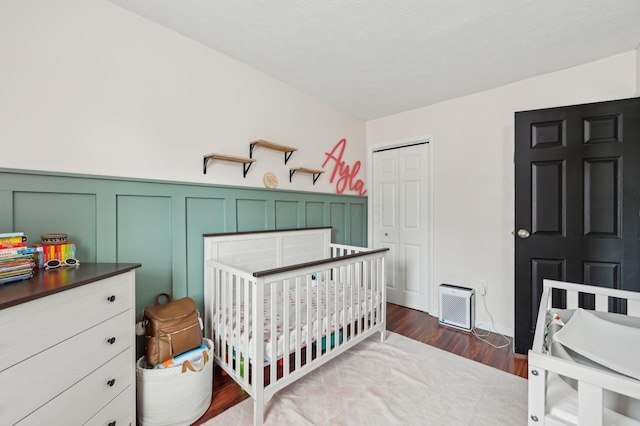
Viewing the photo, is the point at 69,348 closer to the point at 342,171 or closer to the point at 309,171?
the point at 309,171

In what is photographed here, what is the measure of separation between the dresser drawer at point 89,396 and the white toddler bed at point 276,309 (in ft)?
1.68

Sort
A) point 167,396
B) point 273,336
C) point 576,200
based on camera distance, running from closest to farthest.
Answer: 1. point 167,396
2. point 273,336
3. point 576,200

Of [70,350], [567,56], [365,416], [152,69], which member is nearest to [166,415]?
[70,350]

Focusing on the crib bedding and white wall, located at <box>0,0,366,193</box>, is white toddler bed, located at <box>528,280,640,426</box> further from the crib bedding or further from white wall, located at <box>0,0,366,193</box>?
white wall, located at <box>0,0,366,193</box>

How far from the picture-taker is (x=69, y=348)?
3.04 ft

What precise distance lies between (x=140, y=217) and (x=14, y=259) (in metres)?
0.61

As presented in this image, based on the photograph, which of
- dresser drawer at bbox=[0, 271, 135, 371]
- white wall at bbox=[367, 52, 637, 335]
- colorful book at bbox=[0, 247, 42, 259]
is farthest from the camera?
white wall at bbox=[367, 52, 637, 335]

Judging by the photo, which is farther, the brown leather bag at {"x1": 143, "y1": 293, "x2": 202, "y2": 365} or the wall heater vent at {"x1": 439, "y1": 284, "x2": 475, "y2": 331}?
the wall heater vent at {"x1": 439, "y1": 284, "x2": 475, "y2": 331}

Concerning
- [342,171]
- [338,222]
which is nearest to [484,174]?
[342,171]

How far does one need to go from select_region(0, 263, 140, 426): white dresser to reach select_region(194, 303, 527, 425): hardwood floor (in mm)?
479

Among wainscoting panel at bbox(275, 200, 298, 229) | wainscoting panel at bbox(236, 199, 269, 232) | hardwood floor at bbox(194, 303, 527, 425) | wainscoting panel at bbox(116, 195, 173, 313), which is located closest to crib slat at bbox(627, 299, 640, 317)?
hardwood floor at bbox(194, 303, 527, 425)

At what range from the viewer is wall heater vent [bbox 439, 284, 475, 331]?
8.16 feet

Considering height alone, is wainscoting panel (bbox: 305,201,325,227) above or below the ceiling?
below

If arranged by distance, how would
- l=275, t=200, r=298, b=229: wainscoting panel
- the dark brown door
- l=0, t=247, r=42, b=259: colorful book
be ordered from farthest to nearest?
l=275, t=200, r=298, b=229: wainscoting panel
the dark brown door
l=0, t=247, r=42, b=259: colorful book
